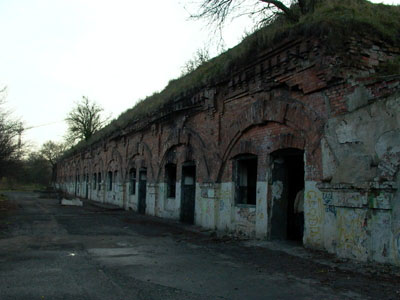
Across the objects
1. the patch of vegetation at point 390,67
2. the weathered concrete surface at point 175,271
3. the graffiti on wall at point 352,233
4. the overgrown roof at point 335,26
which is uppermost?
the overgrown roof at point 335,26

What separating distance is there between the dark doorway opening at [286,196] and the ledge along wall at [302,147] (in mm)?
26

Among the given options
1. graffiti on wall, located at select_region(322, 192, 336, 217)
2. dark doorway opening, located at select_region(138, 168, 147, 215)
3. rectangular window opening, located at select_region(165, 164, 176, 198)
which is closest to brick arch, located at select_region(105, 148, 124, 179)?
dark doorway opening, located at select_region(138, 168, 147, 215)

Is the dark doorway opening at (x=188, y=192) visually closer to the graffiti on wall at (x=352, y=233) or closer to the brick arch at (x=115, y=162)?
the graffiti on wall at (x=352, y=233)

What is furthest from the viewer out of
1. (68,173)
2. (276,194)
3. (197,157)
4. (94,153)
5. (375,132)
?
(68,173)

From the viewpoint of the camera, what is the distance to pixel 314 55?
8000 millimetres

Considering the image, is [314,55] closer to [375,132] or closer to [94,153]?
[375,132]

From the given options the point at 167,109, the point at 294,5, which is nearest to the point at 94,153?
the point at 167,109

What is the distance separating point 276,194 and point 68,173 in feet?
137

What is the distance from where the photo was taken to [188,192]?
1407cm

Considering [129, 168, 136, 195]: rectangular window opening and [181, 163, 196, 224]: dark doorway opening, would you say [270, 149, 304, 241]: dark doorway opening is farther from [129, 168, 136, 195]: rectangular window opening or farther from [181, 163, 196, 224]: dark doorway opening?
[129, 168, 136, 195]: rectangular window opening

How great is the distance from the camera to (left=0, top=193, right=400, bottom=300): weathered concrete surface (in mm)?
5020

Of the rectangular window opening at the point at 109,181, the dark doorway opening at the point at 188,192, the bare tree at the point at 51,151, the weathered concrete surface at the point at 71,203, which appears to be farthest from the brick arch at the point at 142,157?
the bare tree at the point at 51,151

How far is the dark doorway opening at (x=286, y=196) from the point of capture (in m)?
9.28

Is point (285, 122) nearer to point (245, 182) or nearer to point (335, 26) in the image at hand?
point (335, 26)
